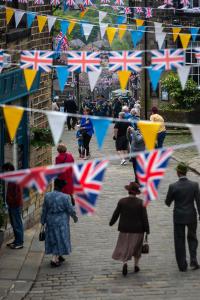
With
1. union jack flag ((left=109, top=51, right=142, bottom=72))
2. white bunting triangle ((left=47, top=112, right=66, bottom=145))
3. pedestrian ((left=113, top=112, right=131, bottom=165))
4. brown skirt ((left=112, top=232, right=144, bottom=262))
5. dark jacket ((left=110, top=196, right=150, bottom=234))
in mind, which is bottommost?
pedestrian ((left=113, top=112, right=131, bottom=165))

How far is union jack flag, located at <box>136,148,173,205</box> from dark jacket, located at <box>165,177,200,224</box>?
15.1 feet

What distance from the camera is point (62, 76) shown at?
10.9 m

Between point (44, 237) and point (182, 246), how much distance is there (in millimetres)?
2299

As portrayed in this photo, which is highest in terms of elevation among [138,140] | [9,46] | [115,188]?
[9,46]

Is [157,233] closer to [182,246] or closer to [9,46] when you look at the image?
[182,246]

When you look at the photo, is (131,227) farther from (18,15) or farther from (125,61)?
(18,15)

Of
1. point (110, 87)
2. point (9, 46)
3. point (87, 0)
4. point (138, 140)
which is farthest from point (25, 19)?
point (110, 87)

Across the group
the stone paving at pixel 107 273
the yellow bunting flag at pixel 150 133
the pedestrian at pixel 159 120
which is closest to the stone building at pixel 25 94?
the stone paving at pixel 107 273

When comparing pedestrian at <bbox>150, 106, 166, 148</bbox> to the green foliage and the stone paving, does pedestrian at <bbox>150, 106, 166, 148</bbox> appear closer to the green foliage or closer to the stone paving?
the stone paving

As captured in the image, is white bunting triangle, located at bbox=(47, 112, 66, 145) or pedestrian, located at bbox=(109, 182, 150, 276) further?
pedestrian, located at bbox=(109, 182, 150, 276)

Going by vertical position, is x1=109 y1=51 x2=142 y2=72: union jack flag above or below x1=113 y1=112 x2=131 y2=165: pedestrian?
above

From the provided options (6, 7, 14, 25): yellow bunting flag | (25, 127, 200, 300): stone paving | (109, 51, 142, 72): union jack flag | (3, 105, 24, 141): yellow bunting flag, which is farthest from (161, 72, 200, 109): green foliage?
(3, 105, 24, 141): yellow bunting flag

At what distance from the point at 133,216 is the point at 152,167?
14.7 ft

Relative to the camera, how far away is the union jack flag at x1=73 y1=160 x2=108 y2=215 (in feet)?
23.7
